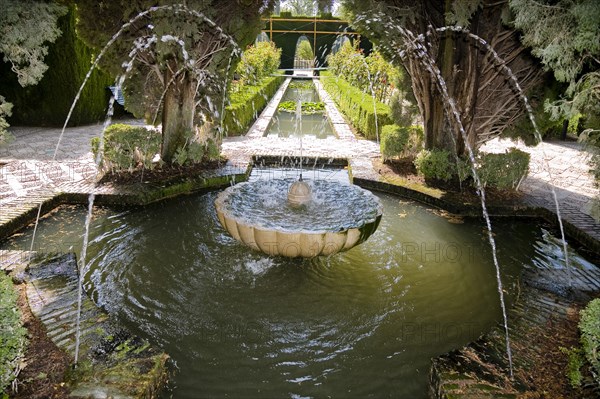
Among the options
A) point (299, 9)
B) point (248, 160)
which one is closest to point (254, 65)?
point (248, 160)

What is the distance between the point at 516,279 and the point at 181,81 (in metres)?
5.94

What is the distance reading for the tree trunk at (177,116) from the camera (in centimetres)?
740

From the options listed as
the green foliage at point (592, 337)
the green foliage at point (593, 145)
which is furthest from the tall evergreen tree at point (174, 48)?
the green foliage at point (592, 337)

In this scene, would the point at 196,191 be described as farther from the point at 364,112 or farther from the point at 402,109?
the point at 364,112

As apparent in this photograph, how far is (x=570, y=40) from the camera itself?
4695mm

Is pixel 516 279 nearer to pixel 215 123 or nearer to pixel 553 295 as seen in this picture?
pixel 553 295

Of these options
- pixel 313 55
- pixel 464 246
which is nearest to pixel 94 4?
pixel 464 246

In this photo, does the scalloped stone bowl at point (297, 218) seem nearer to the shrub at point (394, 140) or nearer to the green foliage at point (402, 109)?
the shrub at point (394, 140)

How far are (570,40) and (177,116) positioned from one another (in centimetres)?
598

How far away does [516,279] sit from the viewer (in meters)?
4.37

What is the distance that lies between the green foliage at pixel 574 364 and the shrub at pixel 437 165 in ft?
14.2

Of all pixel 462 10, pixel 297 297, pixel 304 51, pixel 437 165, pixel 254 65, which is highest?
pixel 304 51

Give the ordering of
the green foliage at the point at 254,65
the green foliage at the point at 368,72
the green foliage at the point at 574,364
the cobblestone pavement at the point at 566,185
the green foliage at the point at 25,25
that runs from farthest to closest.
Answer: the green foliage at the point at 254,65 < the green foliage at the point at 368,72 < the green foliage at the point at 25,25 < the cobblestone pavement at the point at 566,185 < the green foliage at the point at 574,364

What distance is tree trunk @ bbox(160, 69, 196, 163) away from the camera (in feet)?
24.3
